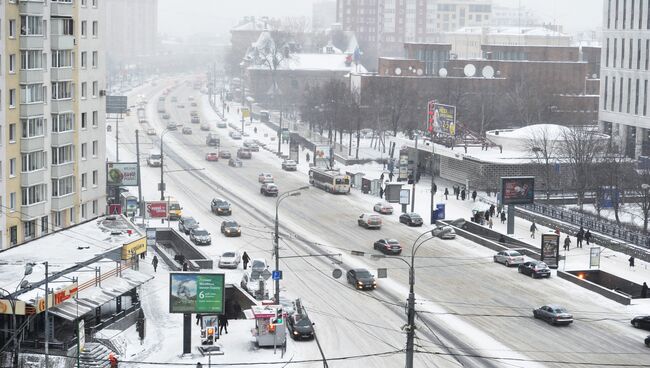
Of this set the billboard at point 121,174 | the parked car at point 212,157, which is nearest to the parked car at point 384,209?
the billboard at point 121,174

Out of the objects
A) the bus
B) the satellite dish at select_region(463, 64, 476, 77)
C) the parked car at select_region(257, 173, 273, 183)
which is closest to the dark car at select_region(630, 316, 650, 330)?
the bus

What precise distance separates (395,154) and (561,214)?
46450 mm

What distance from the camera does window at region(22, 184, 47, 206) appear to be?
72.7m

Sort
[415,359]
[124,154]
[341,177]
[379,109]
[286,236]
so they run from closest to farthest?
[415,359]
[286,236]
[341,177]
[124,154]
[379,109]

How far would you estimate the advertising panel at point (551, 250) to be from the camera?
7025 centimetres

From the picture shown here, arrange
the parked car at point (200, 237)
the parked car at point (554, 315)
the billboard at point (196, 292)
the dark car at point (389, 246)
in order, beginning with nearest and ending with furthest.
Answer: the billboard at point (196, 292)
the parked car at point (554, 315)
the dark car at point (389, 246)
the parked car at point (200, 237)

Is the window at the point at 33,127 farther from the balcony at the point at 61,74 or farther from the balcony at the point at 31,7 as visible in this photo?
the balcony at the point at 31,7

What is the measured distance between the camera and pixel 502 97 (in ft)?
490

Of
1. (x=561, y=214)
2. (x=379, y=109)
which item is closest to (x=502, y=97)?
(x=379, y=109)

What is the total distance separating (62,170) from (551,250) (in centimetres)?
3016

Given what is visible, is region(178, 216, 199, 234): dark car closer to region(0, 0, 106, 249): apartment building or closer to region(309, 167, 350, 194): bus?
region(0, 0, 106, 249): apartment building

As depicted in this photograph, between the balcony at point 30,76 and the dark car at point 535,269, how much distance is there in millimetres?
30197

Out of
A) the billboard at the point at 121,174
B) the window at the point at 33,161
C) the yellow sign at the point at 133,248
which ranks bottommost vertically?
the yellow sign at the point at 133,248

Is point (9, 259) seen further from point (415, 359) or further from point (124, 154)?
point (124, 154)
